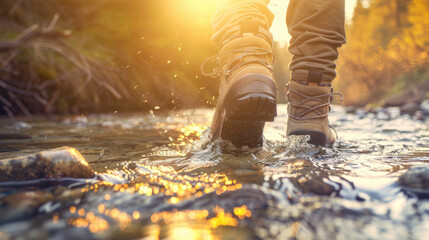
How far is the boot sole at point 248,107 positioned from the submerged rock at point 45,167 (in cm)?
68

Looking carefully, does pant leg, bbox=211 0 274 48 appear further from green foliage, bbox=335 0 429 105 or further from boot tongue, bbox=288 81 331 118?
green foliage, bbox=335 0 429 105

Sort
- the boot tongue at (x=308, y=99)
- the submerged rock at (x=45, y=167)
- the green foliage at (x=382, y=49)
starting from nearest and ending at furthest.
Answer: the submerged rock at (x=45, y=167) → the boot tongue at (x=308, y=99) → the green foliage at (x=382, y=49)

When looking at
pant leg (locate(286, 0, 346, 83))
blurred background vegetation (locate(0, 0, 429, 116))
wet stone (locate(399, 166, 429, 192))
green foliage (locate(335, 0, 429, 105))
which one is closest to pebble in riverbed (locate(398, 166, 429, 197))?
wet stone (locate(399, 166, 429, 192))

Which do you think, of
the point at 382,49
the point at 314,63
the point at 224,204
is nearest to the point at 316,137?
the point at 314,63

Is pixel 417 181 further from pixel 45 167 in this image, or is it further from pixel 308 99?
pixel 45 167

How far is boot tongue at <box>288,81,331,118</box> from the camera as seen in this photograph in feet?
5.80

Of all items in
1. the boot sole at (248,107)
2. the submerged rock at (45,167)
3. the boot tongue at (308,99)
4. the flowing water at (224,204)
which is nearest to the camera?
the flowing water at (224,204)

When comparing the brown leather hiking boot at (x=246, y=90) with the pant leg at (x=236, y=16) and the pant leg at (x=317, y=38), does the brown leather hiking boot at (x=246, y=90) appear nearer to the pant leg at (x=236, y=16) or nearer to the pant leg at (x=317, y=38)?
the pant leg at (x=236, y=16)

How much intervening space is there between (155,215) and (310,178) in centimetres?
53

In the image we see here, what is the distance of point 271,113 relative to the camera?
1.41 meters

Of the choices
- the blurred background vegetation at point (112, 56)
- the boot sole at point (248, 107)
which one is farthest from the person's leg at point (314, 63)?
the blurred background vegetation at point (112, 56)

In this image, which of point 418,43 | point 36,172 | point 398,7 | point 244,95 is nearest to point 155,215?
point 36,172

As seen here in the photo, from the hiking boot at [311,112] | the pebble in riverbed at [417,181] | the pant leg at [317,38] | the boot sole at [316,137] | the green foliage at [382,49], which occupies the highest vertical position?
the green foliage at [382,49]

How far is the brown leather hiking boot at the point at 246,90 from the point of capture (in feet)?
4.51
